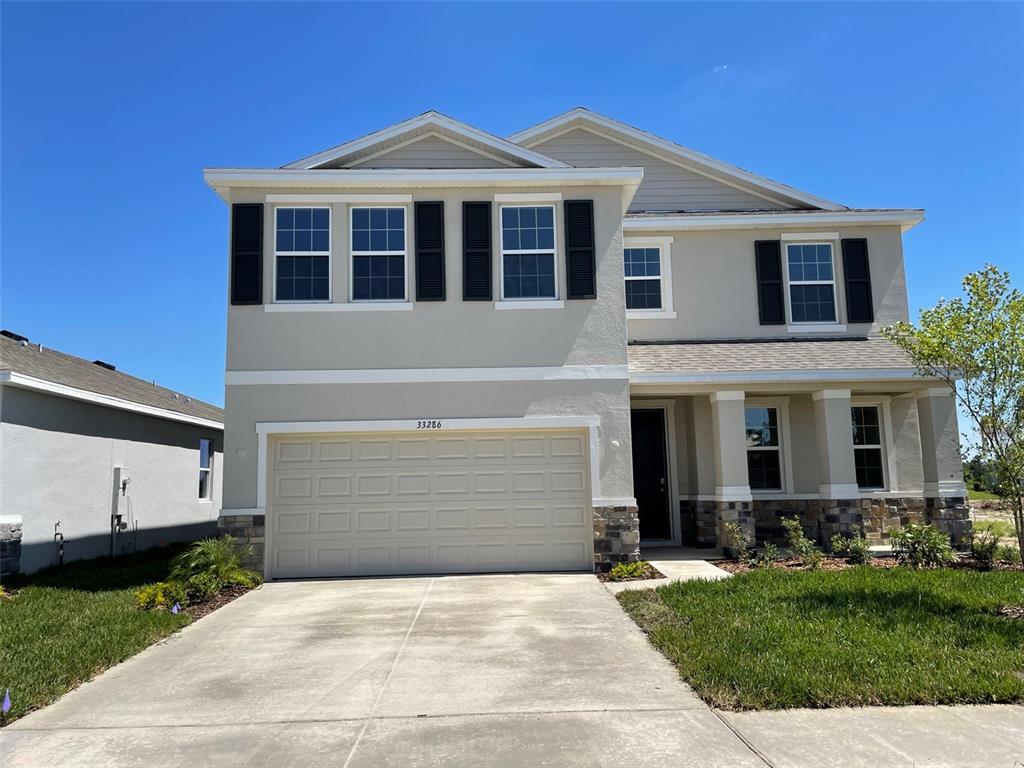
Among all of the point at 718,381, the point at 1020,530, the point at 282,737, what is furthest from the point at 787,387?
the point at 282,737

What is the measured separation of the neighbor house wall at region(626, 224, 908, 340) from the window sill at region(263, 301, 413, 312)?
185 inches

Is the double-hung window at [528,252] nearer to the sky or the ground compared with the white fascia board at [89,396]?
nearer to the sky

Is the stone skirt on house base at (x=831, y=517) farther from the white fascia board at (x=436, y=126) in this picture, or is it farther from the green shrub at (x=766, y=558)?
the white fascia board at (x=436, y=126)

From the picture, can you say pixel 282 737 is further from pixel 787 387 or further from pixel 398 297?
pixel 787 387

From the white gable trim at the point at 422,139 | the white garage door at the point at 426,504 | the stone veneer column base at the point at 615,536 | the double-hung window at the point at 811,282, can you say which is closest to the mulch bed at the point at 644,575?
the stone veneer column base at the point at 615,536

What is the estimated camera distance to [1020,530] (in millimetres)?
10430

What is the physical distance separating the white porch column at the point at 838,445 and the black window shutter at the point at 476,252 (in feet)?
19.9

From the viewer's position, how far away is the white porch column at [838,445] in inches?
500

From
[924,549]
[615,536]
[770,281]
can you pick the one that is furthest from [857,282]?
[615,536]

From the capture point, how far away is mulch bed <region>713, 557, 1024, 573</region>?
35.6ft

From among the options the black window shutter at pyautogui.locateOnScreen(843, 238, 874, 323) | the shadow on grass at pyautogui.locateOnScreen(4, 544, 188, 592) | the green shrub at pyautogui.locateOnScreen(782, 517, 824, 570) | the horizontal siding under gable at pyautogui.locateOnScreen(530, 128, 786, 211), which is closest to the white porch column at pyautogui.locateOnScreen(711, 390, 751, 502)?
the green shrub at pyautogui.locateOnScreen(782, 517, 824, 570)

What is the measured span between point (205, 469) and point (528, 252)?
1251cm

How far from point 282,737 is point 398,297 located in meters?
7.83

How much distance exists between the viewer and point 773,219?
567 inches
